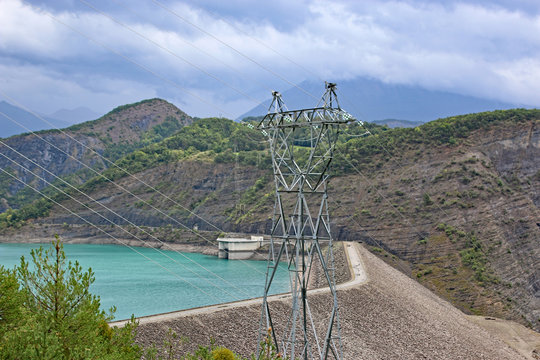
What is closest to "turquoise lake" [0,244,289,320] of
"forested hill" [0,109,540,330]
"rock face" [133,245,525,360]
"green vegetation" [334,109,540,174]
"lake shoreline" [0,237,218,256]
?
"lake shoreline" [0,237,218,256]

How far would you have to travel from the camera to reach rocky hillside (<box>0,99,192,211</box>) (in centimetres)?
13918

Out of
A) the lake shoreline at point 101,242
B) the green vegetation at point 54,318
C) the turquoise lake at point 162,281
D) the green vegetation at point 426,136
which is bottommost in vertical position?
the turquoise lake at point 162,281

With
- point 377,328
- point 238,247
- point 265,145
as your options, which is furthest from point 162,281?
point 265,145

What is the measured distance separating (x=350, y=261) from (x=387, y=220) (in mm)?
13293

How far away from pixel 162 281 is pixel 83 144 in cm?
10507

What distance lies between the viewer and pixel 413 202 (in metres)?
62.5

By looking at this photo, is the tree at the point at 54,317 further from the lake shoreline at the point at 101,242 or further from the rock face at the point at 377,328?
the lake shoreline at the point at 101,242

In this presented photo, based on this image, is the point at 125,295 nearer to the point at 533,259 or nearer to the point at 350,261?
the point at 350,261

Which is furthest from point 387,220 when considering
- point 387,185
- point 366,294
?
point 366,294

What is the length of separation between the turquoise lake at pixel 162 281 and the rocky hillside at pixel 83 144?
204 ft

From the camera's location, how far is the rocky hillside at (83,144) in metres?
139

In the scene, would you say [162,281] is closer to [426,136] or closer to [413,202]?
[413,202]

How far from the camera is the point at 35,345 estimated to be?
8617 millimetres

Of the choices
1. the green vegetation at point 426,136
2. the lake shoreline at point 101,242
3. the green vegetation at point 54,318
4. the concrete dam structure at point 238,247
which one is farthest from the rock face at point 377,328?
the lake shoreline at point 101,242
